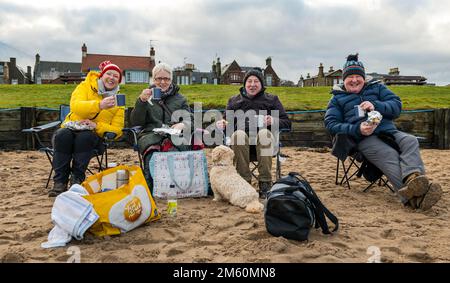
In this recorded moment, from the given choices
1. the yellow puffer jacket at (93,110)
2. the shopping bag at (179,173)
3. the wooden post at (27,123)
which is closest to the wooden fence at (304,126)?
the wooden post at (27,123)

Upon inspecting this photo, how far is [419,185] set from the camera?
366 centimetres

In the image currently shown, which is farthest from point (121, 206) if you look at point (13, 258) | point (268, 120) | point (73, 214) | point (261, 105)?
point (261, 105)

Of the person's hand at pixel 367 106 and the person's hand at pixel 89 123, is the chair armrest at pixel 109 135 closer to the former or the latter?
the person's hand at pixel 89 123

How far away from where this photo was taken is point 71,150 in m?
4.41

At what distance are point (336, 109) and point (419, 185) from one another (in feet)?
4.56

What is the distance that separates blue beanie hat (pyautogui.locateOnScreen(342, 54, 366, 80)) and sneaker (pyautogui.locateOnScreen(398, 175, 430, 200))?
1.44m

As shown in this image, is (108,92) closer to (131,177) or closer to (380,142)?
(131,177)

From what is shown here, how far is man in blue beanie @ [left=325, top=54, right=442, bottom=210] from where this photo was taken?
3776mm

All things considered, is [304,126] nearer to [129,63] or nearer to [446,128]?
[446,128]

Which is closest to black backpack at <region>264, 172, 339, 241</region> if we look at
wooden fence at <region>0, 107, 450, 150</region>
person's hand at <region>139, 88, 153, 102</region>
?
person's hand at <region>139, 88, 153, 102</region>

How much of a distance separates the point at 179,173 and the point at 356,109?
7.15ft

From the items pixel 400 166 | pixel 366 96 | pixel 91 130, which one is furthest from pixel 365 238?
pixel 91 130

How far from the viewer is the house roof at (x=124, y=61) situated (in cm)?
4688
